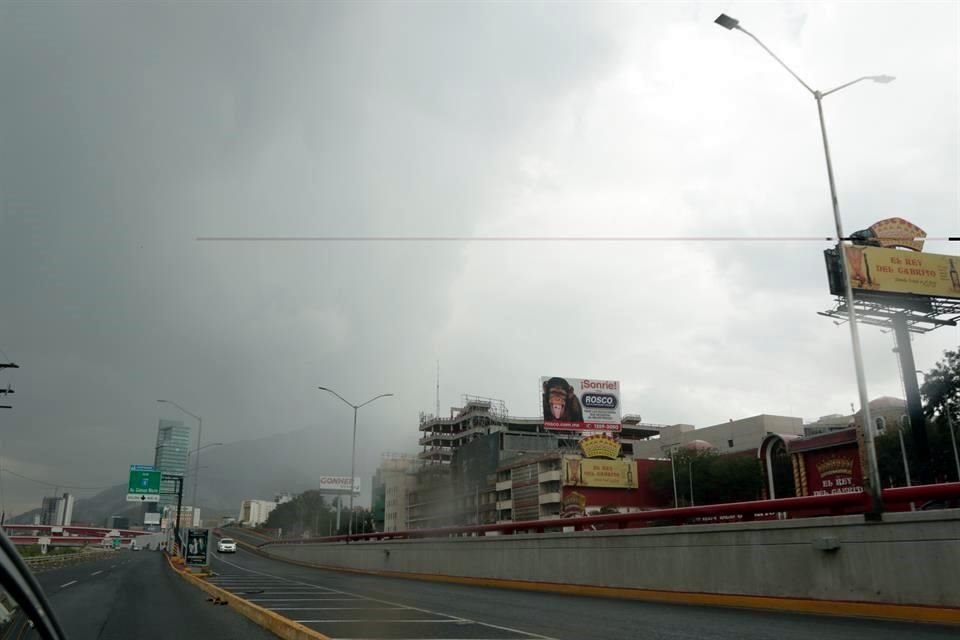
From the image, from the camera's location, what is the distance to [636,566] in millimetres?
16219

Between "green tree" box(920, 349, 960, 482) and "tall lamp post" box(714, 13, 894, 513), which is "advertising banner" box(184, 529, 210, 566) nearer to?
"tall lamp post" box(714, 13, 894, 513)

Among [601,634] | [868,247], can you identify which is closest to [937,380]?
[868,247]

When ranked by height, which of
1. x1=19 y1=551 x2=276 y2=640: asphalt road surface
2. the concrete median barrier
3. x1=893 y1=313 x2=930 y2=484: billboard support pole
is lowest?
x1=19 y1=551 x2=276 y2=640: asphalt road surface

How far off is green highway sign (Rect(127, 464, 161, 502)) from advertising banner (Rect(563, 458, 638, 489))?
142 ft

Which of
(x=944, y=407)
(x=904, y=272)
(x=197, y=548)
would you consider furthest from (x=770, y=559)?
(x=944, y=407)

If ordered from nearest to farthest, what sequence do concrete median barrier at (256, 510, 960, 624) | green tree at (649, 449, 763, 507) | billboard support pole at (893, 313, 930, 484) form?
concrete median barrier at (256, 510, 960, 624) < billboard support pole at (893, 313, 930, 484) < green tree at (649, 449, 763, 507)

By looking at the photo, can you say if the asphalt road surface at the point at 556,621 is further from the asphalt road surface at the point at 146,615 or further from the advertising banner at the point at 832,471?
the advertising banner at the point at 832,471

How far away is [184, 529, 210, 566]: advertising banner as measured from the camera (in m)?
34.6

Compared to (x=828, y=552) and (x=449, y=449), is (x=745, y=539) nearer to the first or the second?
(x=828, y=552)

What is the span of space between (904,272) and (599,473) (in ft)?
139

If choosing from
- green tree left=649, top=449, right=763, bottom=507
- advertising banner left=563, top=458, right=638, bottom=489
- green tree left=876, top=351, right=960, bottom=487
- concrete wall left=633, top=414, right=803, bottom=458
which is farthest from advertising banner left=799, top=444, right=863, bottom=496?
concrete wall left=633, top=414, right=803, bottom=458

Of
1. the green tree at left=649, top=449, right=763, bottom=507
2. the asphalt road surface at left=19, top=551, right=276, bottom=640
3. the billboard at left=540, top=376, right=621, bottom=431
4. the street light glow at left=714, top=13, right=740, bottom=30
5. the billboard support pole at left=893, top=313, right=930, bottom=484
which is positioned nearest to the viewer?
the asphalt road surface at left=19, top=551, right=276, bottom=640

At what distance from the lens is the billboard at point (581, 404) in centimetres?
8881

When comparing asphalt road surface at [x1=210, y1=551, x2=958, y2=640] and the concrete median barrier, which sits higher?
the concrete median barrier
